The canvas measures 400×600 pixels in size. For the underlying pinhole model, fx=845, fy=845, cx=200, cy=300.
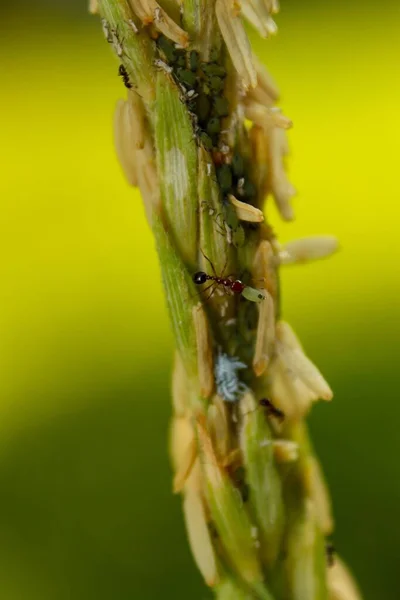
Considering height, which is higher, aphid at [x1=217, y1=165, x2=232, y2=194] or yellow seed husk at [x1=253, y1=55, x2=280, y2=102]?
yellow seed husk at [x1=253, y1=55, x2=280, y2=102]

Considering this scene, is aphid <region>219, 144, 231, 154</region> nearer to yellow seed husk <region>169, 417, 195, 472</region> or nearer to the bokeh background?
yellow seed husk <region>169, 417, 195, 472</region>

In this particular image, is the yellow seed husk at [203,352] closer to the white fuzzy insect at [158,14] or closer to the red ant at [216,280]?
the red ant at [216,280]

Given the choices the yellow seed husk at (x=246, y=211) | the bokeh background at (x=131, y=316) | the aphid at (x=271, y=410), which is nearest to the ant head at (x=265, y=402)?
the aphid at (x=271, y=410)

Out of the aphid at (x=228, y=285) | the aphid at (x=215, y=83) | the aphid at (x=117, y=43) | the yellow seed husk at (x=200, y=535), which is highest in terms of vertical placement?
the aphid at (x=117, y=43)

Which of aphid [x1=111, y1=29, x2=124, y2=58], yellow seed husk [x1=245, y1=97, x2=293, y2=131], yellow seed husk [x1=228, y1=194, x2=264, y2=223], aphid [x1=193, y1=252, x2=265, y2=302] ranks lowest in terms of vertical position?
aphid [x1=193, y1=252, x2=265, y2=302]

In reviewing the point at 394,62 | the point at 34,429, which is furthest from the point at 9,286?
the point at 394,62

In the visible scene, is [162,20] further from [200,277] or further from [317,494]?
[317,494]

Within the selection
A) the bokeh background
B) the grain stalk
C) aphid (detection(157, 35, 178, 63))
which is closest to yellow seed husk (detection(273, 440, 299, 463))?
the grain stalk

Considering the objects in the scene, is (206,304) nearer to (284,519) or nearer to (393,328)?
(284,519)
